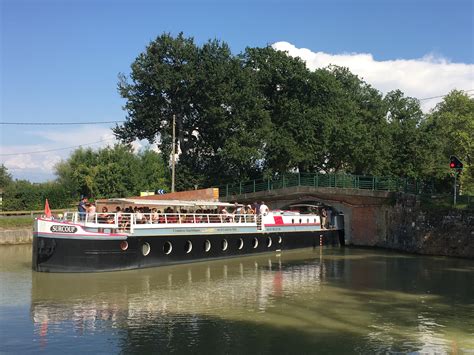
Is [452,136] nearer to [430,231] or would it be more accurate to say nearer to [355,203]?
[355,203]

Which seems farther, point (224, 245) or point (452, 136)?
point (452, 136)

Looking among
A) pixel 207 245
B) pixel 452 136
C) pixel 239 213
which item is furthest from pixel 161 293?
pixel 452 136

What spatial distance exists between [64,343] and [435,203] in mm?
28270

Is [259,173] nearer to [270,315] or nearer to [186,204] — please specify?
[186,204]

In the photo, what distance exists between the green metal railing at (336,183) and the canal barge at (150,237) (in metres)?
6.33

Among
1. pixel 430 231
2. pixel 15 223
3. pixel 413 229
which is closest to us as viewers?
pixel 430 231

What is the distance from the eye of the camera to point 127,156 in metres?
61.9

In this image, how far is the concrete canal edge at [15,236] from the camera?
38.2 metres

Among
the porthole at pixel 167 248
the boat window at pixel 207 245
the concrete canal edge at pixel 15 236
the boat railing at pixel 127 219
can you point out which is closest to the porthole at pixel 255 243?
the boat railing at pixel 127 219

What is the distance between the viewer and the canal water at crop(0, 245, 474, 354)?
12.2 metres

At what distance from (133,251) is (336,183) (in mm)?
20407

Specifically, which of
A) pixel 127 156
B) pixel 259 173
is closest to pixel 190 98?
pixel 259 173

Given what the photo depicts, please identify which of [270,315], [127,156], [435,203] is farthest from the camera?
[127,156]

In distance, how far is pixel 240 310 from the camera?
625 inches
